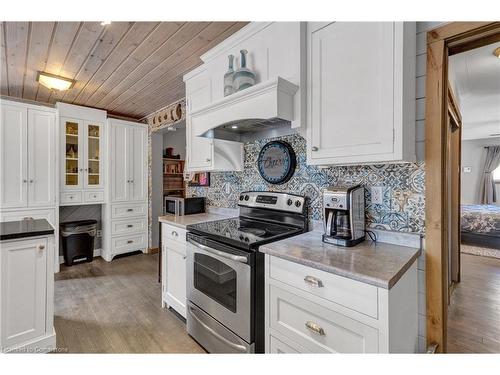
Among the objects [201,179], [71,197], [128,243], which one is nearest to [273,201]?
[201,179]

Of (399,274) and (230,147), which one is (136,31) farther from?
(399,274)

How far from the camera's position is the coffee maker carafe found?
139cm

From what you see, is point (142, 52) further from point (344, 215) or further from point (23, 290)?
point (344, 215)

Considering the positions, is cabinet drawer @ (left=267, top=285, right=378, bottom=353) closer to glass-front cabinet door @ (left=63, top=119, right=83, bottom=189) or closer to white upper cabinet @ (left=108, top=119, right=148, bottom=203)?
white upper cabinet @ (left=108, top=119, right=148, bottom=203)

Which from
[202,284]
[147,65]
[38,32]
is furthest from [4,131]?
[202,284]

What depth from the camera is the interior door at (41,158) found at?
3.12m

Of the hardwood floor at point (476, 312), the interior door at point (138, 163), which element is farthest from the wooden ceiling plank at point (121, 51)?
the hardwood floor at point (476, 312)

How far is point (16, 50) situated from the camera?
2098 mm

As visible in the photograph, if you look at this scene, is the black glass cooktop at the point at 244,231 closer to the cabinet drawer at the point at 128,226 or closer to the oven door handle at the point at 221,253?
the oven door handle at the point at 221,253

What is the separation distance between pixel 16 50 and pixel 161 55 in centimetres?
121

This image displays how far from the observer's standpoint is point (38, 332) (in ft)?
5.57

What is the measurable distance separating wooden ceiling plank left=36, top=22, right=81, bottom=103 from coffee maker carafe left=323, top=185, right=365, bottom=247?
2.16 meters

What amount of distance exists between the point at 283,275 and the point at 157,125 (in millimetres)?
3404

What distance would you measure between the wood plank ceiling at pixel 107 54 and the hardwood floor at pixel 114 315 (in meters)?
2.35
